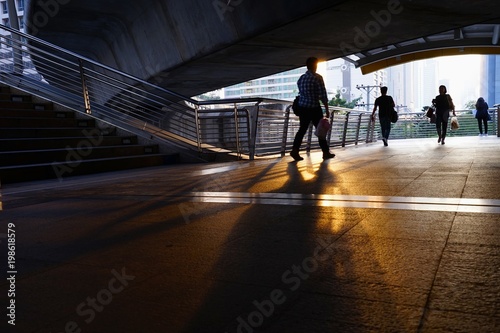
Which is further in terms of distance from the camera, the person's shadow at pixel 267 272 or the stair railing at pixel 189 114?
the stair railing at pixel 189 114

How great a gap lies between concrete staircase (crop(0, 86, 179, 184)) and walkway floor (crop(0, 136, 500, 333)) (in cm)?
321

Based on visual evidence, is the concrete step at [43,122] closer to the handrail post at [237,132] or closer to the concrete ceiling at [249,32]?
the handrail post at [237,132]

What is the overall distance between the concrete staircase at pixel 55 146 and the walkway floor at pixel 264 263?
3207mm

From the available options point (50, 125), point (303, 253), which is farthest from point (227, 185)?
point (50, 125)

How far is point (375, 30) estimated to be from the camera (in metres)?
13.4

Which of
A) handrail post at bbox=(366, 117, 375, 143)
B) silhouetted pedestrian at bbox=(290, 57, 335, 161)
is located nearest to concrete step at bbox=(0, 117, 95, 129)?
silhouetted pedestrian at bbox=(290, 57, 335, 161)

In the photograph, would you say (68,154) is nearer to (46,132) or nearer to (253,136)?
(46,132)

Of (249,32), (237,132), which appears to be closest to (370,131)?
(249,32)

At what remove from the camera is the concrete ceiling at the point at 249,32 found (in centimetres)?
1187

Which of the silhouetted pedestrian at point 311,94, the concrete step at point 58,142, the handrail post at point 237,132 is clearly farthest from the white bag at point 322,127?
the concrete step at point 58,142

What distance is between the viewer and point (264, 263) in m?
2.24

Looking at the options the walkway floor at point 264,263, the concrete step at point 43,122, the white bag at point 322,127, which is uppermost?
the concrete step at point 43,122

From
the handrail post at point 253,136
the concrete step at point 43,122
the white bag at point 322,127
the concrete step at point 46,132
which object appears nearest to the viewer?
the concrete step at point 46,132

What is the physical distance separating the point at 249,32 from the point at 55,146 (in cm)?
717
